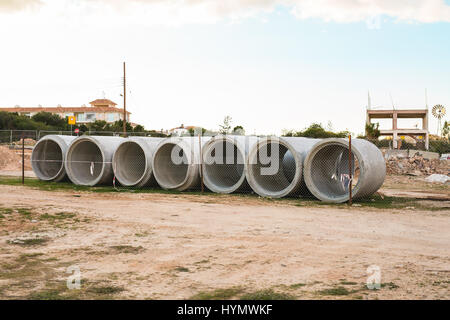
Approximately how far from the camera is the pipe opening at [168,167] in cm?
1680

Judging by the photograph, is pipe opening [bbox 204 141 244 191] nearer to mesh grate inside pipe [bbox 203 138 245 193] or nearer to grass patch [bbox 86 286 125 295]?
mesh grate inside pipe [bbox 203 138 245 193]

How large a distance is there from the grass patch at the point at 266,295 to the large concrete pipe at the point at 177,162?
10.9 m

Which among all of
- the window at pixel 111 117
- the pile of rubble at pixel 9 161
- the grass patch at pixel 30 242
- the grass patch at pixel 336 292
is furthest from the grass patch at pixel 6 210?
the window at pixel 111 117

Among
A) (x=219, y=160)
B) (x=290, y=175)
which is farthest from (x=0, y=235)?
(x=290, y=175)

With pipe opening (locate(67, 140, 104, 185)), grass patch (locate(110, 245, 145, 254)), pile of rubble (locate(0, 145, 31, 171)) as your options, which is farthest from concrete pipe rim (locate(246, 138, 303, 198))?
pile of rubble (locate(0, 145, 31, 171))

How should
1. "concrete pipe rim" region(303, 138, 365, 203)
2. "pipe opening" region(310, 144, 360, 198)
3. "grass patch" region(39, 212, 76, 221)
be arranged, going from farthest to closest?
"pipe opening" region(310, 144, 360, 198) → "concrete pipe rim" region(303, 138, 365, 203) → "grass patch" region(39, 212, 76, 221)

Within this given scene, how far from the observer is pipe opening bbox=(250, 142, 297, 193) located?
15466mm

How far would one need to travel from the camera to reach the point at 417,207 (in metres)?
12.7

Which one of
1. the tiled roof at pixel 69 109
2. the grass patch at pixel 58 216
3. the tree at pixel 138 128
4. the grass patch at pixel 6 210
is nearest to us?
the grass patch at pixel 58 216

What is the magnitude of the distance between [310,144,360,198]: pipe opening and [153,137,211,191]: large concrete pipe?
390 centimetres

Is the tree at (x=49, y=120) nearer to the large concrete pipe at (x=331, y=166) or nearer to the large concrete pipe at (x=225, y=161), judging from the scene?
the large concrete pipe at (x=225, y=161)

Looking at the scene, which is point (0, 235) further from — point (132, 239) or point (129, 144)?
point (129, 144)

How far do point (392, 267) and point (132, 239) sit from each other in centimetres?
406

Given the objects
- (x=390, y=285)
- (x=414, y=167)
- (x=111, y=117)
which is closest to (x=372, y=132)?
(x=414, y=167)
